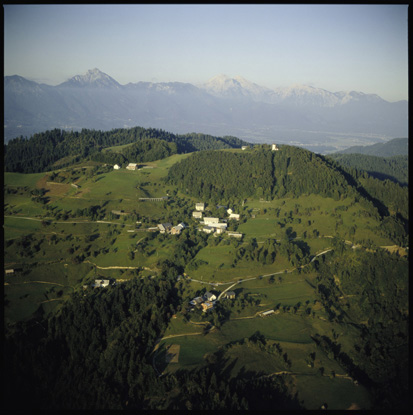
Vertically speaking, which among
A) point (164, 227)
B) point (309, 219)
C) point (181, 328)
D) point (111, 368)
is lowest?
point (111, 368)

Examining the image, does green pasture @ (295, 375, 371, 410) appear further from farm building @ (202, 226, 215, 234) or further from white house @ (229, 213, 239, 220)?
white house @ (229, 213, 239, 220)

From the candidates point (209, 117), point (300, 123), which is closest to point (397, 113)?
point (300, 123)

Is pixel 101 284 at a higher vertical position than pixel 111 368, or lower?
higher

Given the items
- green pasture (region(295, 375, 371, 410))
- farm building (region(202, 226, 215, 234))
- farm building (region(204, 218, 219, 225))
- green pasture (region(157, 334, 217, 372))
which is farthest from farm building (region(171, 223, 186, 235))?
green pasture (region(295, 375, 371, 410))

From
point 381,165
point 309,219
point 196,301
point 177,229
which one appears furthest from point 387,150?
point 196,301

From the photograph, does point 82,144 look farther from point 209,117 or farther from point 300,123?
point 300,123

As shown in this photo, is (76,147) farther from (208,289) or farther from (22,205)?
(208,289)
